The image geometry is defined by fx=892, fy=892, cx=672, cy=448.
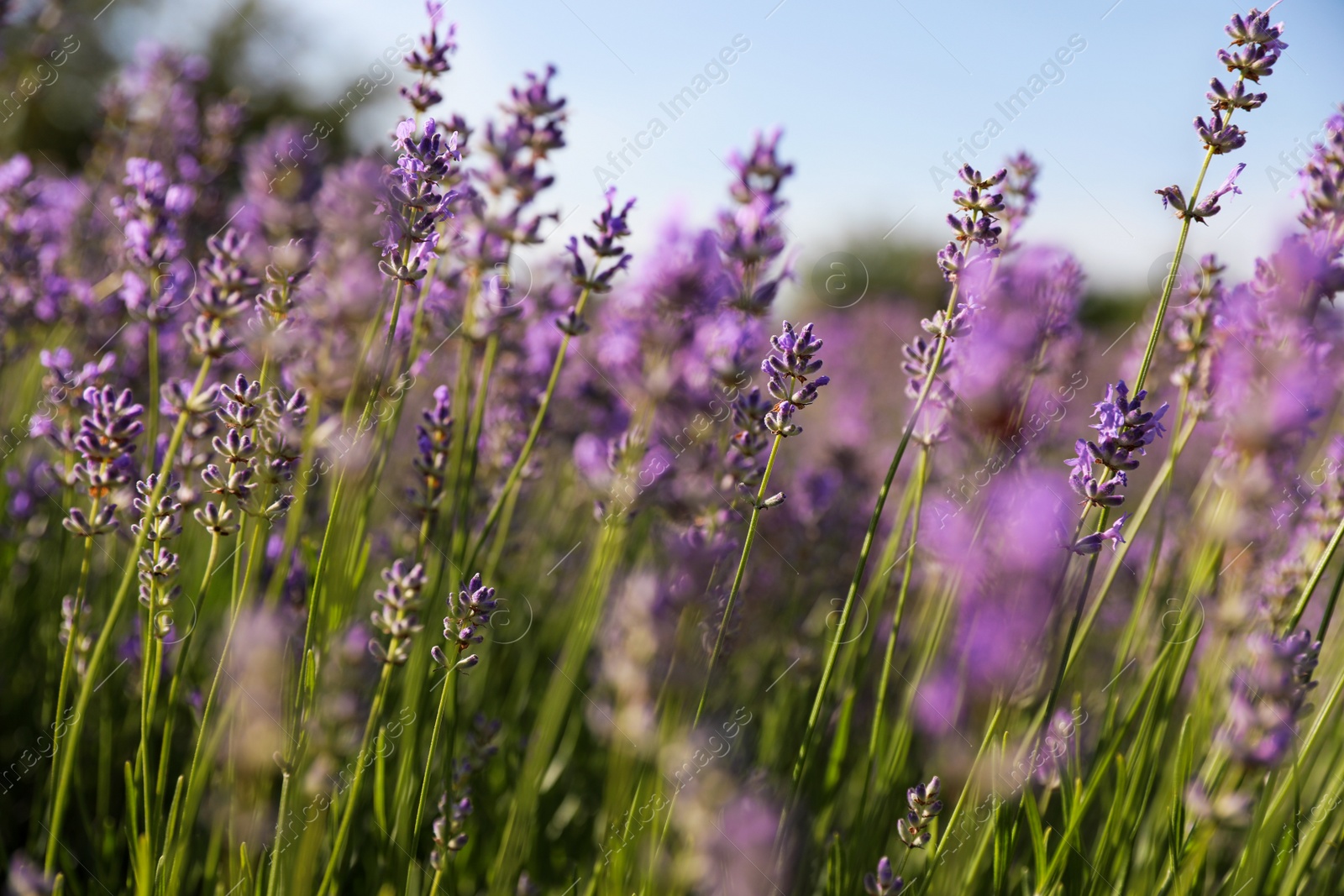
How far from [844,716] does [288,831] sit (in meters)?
1.02

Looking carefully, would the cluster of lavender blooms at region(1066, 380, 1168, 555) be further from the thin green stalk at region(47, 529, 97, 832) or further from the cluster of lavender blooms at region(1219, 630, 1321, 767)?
the thin green stalk at region(47, 529, 97, 832)

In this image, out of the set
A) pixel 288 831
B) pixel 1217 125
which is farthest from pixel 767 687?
pixel 1217 125

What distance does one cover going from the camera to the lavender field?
4.14 ft

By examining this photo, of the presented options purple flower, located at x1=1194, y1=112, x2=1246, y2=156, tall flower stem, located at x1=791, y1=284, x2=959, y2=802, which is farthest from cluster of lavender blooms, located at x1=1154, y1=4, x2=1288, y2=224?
tall flower stem, located at x1=791, y1=284, x2=959, y2=802

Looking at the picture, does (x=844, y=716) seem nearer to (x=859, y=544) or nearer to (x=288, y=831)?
(x=288, y=831)

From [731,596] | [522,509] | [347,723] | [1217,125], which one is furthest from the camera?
[522,509]

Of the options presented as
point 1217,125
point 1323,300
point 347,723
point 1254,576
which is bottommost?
point 347,723

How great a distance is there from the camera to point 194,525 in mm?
2666

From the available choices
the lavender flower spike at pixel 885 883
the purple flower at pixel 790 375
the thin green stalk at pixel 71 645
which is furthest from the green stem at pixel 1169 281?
the thin green stalk at pixel 71 645

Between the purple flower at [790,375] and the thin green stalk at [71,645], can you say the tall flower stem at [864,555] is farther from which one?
the thin green stalk at [71,645]

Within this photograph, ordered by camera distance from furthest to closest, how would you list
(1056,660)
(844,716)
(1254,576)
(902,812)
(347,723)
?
(1254,576)
(902,812)
(844,716)
(1056,660)
(347,723)

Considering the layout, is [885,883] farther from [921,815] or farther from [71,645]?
[71,645]

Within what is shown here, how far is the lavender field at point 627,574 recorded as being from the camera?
1263mm

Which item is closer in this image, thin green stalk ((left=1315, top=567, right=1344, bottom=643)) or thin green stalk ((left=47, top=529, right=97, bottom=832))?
thin green stalk ((left=47, top=529, right=97, bottom=832))
